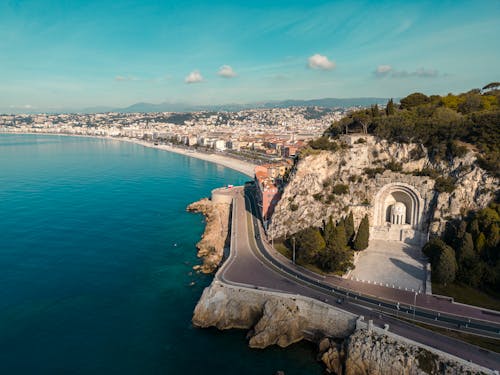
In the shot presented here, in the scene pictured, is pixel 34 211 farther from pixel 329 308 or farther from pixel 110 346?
pixel 329 308

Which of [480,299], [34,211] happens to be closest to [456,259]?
[480,299]

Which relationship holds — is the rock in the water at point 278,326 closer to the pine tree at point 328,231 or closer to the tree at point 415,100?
the pine tree at point 328,231

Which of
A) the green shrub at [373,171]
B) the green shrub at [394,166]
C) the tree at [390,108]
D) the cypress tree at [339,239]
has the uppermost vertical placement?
the tree at [390,108]

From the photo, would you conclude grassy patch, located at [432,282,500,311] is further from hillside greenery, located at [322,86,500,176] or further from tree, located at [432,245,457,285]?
hillside greenery, located at [322,86,500,176]

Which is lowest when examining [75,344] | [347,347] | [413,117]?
[75,344]

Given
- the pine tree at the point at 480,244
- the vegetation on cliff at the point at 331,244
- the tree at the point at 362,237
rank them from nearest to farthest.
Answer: the pine tree at the point at 480,244, the vegetation on cliff at the point at 331,244, the tree at the point at 362,237

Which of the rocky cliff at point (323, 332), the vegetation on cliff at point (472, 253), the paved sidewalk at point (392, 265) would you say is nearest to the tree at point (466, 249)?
the vegetation on cliff at point (472, 253)

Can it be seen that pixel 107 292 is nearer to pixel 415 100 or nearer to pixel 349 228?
pixel 349 228
